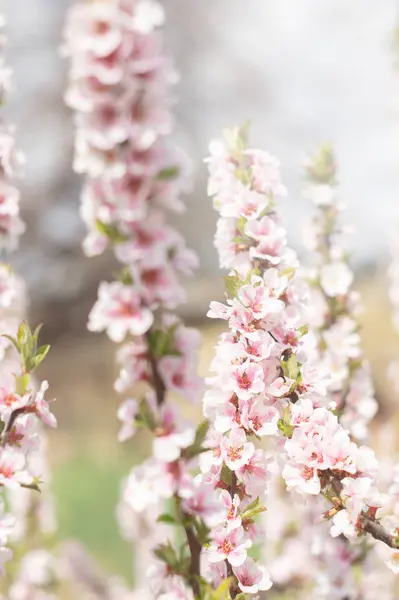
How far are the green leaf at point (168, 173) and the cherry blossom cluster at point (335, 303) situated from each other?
1.87ft

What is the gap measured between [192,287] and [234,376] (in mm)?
6866

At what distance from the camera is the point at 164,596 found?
1024 mm

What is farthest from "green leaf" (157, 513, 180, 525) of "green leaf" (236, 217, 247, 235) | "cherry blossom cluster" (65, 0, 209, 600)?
"green leaf" (236, 217, 247, 235)

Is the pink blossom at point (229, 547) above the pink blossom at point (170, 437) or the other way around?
the other way around

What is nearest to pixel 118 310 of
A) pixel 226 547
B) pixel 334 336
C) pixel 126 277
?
pixel 126 277

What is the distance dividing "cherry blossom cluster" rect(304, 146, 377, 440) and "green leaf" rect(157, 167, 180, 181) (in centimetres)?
57

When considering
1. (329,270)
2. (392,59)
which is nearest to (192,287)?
(392,59)

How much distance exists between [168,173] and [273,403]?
0.35 m

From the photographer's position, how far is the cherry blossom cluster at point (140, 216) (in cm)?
91

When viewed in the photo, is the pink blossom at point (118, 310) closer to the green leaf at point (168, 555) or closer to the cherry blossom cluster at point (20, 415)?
the cherry blossom cluster at point (20, 415)

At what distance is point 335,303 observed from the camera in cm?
152

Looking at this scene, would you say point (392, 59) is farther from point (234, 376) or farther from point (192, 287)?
point (192, 287)

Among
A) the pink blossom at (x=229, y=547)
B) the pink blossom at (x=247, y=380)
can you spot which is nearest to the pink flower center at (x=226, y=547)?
the pink blossom at (x=229, y=547)

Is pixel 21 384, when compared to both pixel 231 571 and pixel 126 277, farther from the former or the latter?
pixel 231 571
